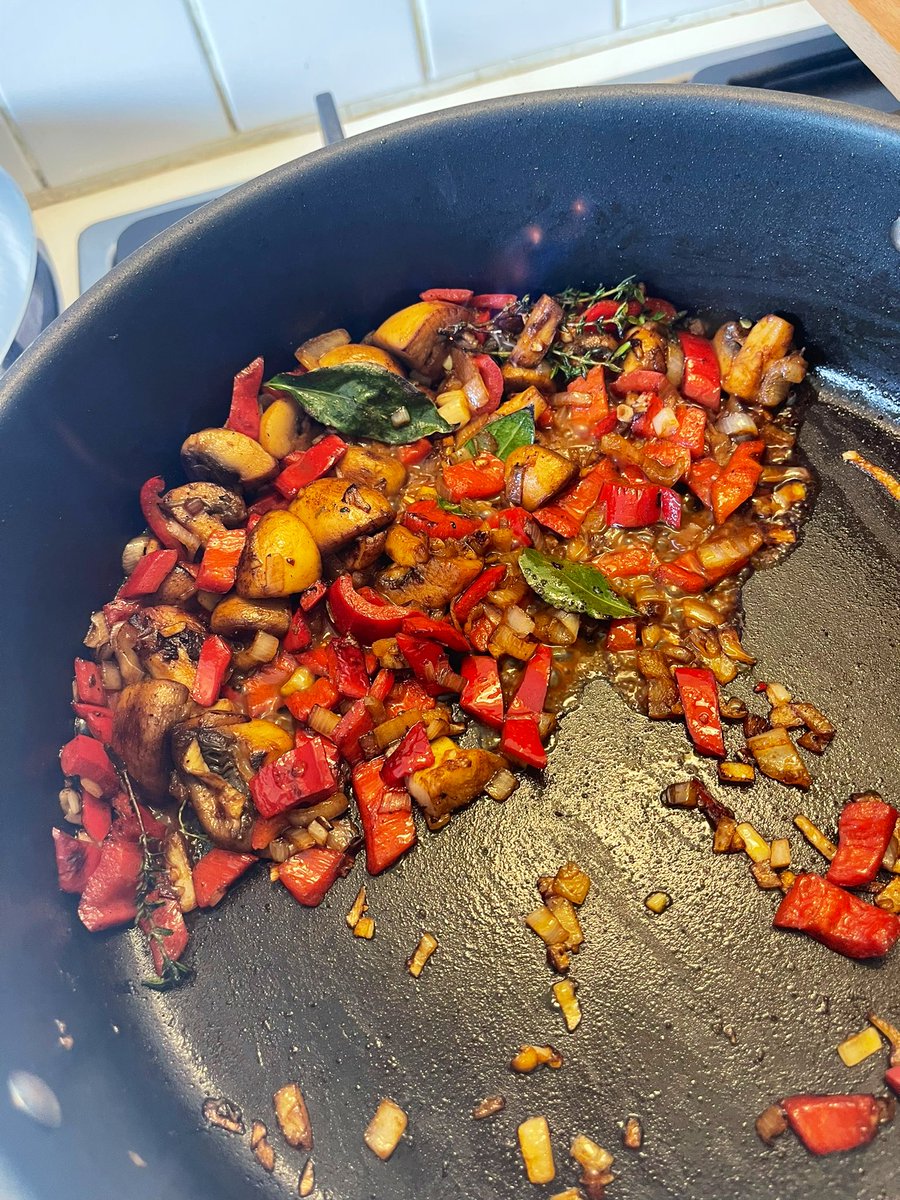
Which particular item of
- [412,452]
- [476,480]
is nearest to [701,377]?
[476,480]

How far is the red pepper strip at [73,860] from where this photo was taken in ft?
5.18

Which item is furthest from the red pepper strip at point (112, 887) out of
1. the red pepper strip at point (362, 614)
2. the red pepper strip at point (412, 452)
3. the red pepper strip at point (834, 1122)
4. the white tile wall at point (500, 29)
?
the white tile wall at point (500, 29)

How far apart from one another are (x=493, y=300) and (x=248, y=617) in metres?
1.03

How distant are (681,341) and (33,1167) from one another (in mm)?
2127

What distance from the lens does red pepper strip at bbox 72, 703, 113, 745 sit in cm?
170

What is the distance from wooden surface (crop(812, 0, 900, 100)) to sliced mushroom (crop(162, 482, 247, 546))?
5.65ft

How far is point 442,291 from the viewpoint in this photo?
2037mm

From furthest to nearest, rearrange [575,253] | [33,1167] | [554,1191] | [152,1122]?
[575,253]
[152,1122]
[554,1191]
[33,1167]

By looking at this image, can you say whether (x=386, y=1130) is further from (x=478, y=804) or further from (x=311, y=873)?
(x=478, y=804)

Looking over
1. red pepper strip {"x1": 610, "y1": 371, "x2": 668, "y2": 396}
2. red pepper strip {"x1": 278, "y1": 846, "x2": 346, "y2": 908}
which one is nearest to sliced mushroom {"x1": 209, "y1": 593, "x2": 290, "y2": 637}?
red pepper strip {"x1": 278, "y1": 846, "x2": 346, "y2": 908}

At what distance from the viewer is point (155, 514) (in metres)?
1.81

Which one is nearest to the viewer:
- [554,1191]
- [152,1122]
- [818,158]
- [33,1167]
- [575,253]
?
[33,1167]

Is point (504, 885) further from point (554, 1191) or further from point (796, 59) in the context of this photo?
point (796, 59)

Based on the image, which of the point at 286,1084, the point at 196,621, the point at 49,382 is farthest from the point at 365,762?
the point at 49,382
